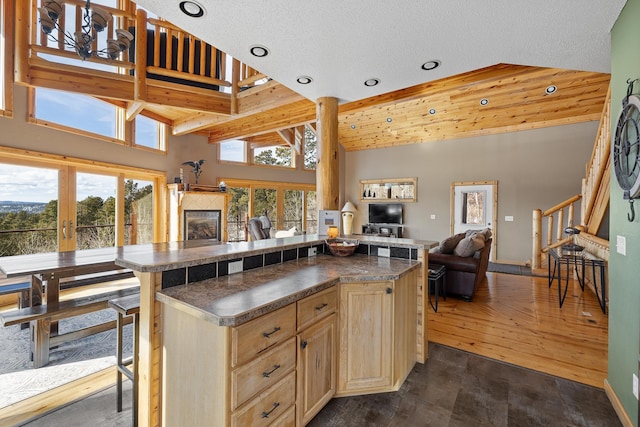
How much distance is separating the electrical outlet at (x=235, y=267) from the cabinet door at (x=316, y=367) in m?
0.65

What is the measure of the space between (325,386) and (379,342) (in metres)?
0.46

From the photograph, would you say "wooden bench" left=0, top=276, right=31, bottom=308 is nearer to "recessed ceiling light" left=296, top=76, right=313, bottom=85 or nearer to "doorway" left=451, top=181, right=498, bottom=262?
"recessed ceiling light" left=296, top=76, right=313, bottom=85

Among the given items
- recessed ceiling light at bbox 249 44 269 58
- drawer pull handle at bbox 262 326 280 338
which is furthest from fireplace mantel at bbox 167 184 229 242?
drawer pull handle at bbox 262 326 280 338

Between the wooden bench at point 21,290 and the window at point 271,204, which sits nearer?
the wooden bench at point 21,290

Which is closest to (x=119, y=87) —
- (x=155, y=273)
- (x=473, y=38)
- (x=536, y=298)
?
(x=155, y=273)

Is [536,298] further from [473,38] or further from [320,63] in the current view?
Answer: [320,63]

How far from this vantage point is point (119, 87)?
399 cm

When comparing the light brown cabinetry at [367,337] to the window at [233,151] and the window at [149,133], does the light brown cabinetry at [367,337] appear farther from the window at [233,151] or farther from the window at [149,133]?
the window at [233,151]

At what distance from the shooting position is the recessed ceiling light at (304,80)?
109 inches

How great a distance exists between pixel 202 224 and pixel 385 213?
509 cm

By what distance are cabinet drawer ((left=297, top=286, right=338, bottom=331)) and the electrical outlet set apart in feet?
1.97

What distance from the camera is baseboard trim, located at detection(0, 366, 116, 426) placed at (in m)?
1.86

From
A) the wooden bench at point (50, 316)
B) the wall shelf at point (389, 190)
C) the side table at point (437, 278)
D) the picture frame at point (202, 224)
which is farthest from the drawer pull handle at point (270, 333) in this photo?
the wall shelf at point (389, 190)

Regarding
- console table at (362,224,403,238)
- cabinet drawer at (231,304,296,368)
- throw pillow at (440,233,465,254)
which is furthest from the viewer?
console table at (362,224,403,238)
